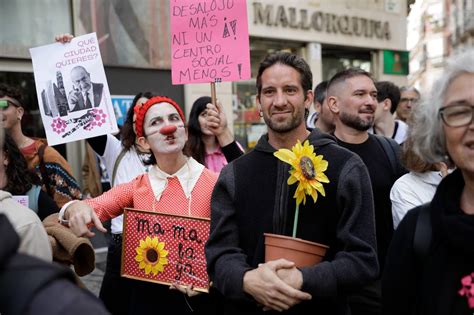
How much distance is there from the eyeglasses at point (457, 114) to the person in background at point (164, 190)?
60.7 inches

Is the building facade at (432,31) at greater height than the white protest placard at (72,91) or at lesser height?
greater

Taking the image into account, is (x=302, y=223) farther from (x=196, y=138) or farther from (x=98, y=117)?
(x=196, y=138)

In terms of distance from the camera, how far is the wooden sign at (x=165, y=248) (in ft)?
9.34

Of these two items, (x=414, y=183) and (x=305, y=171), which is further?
(x=414, y=183)

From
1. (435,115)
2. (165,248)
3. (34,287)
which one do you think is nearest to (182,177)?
(165,248)

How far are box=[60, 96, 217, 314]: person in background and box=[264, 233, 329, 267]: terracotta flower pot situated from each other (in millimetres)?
814

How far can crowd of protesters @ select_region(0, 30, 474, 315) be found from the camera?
166cm

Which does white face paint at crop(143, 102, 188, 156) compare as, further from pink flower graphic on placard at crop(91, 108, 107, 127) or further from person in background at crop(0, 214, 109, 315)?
person in background at crop(0, 214, 109, 315)

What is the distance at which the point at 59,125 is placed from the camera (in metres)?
3.82

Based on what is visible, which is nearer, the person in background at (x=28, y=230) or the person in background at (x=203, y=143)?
the person in background at (x=28, y=230)

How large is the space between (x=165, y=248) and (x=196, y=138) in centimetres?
172

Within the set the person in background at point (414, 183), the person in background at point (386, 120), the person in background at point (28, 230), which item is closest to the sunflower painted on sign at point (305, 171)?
the person in background at point (414, 183)

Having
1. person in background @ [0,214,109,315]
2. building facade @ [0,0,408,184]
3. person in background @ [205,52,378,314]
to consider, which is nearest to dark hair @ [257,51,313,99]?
person in background @ [205,52,378,314]

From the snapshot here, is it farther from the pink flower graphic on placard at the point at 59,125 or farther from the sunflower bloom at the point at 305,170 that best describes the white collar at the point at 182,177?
the pink flower graphic on placard at the point at 59,125
